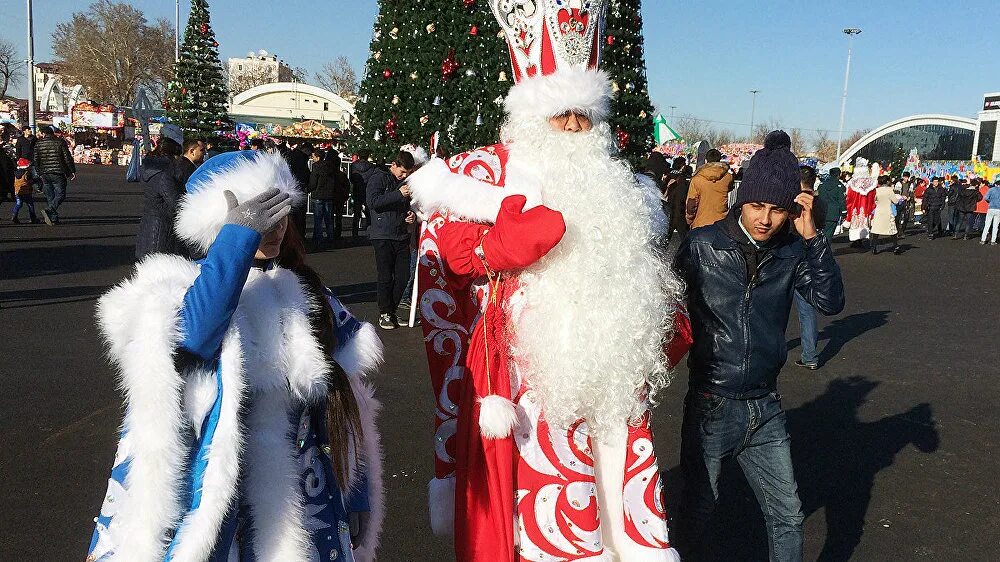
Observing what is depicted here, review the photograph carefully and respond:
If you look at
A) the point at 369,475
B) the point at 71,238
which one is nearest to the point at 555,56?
the point at 369,475

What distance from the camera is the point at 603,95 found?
2.85 meters

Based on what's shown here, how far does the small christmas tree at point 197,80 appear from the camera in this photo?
27.5m

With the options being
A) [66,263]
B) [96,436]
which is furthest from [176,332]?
[66,263]

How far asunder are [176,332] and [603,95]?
1779mm

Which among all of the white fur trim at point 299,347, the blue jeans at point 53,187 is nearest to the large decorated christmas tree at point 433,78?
the blue jeans at point 53,187

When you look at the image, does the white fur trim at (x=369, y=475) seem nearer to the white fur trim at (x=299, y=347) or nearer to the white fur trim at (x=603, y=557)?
the white fur trim at (x=299, y=347)

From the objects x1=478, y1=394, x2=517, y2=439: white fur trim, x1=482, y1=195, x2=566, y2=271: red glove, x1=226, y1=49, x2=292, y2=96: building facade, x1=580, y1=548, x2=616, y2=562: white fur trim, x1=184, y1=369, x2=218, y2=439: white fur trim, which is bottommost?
x1=580, y1=548, x2=616, y2=562: white fur trim

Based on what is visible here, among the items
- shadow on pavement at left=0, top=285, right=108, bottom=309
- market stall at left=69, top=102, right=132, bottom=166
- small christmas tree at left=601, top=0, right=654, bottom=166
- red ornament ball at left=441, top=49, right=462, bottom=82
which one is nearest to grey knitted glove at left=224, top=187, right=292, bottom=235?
shadow on pavement at left=0, top=285, right=108, bottom=309

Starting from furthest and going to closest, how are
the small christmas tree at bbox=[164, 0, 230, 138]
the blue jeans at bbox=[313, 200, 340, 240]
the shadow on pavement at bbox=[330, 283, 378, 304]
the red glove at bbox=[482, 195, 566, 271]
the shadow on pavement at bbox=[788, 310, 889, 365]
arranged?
the small christmas tree at bbox=[164, 0, 230, 138]
the blue jeans at bbox=[313, 200, 340, 240]
the shadow on pavement at bbox=[330, 283, 378, 304]
the shadow on pavement at bbox=[788, 310, 889, 365]
the red glove at bbox=[482, 195, 566, 271]

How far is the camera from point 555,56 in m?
2.96

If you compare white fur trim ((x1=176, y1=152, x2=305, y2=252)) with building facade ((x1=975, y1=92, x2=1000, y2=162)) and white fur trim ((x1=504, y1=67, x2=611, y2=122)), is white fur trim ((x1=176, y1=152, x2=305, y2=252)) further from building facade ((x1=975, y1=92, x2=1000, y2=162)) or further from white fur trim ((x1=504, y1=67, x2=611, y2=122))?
building facade ((x1=975, y1=92, x2=1000, y2=162))

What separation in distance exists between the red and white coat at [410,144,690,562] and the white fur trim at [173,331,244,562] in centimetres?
101

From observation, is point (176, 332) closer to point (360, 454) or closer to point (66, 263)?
point (360, 454)

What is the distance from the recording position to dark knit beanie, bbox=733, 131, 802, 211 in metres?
2.85
